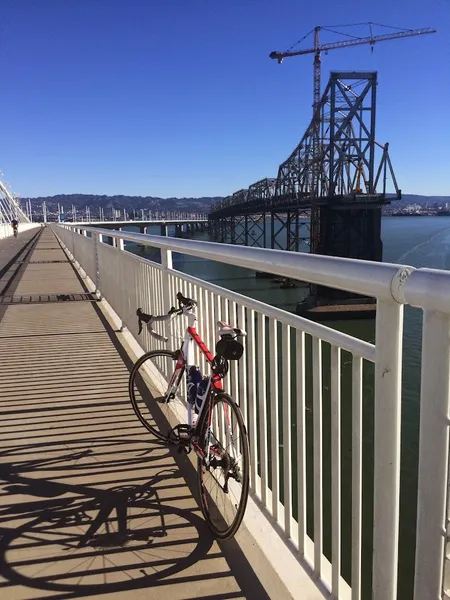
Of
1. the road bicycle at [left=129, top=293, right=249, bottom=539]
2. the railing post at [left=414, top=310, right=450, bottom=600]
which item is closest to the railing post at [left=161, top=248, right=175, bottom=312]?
the road bicycle at [left=129, top=293, right=249, bottom=539]

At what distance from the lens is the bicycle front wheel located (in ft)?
11.1

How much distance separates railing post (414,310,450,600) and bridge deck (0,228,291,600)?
2.93 feet

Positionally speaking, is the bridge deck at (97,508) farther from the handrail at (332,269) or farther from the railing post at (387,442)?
the handrail at (332,269)

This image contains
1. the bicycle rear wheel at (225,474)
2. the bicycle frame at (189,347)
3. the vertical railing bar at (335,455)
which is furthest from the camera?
the bicycle frame at (189,347)

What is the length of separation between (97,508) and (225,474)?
71 centimetres

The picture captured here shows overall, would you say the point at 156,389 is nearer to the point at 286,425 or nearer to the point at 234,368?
the point at 234,368

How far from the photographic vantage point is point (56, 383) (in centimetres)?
446

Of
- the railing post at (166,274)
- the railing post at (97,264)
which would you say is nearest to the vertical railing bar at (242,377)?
the railing post at (166,274)

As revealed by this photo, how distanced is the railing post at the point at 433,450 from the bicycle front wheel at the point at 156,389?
2075 millimetres

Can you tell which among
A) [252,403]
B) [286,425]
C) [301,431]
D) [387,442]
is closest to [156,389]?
[252,403]

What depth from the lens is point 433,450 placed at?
3.91 feet

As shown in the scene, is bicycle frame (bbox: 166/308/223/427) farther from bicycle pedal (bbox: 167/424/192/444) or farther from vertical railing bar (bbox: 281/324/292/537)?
vertical railing bar (bbox: 281/324/292/537)

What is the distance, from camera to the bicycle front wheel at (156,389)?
3.38 meters

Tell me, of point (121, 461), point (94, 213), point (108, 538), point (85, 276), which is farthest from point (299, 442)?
point (94, 213)
